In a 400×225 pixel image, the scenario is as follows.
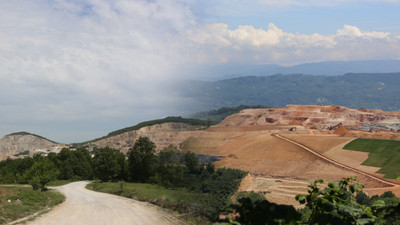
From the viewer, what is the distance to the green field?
35566 mm

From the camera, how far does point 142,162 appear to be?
39.2 metres

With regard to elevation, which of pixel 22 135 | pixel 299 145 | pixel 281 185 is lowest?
pixel 281 185

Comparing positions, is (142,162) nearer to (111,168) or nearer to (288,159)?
(111,168)

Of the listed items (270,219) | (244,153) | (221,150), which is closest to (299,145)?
(244,153)

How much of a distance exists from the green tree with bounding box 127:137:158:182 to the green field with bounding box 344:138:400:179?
23442 millimetres

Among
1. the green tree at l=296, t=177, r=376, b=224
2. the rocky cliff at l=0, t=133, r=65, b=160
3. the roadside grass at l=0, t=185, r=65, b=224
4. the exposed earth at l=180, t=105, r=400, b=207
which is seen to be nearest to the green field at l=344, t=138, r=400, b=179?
the exposed earth at l=180, t=105, r=400, b=207

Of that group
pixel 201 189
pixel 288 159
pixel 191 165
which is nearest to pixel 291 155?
pixel 288 159

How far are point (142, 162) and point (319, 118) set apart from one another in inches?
1994

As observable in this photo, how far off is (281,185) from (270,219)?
99.8 ft

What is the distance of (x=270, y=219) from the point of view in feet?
16.4

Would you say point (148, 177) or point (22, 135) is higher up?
point (22, 135)

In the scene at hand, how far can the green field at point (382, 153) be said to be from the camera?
117 feet

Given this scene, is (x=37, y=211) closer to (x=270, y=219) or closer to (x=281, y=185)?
(x=270, y=219)

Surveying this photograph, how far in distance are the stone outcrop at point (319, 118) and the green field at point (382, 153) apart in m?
22.8
